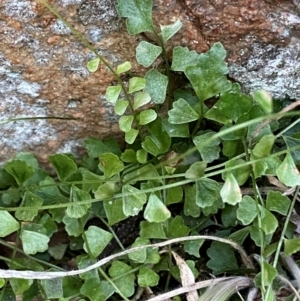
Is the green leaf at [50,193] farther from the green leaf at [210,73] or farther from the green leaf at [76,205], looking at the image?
the green leaf at [210,73]

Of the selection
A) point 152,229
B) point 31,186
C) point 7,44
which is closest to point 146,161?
point 152,229

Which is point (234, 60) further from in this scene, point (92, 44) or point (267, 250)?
point (267, 250)

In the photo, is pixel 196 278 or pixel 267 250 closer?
pixel 267 250

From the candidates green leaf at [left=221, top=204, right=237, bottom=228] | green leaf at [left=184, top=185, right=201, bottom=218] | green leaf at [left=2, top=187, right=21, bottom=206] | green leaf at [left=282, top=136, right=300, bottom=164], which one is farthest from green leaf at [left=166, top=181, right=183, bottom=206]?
green leaf at [left=2, top=187, right=21, bottom=206]

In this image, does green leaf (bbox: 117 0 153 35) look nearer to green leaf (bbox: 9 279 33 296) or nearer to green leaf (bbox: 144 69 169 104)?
green leaf (bbox: 144 69 169 104)

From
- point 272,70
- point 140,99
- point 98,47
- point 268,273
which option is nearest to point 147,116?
point 140,99

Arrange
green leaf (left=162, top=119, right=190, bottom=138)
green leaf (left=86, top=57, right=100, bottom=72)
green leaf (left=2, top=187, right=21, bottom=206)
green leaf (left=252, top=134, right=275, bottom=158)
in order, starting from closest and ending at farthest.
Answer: green leaf (left=252, top=134, right=275, bottom=158)
green leaf (left=86, top=57, right=100, bottom=72)
green leaf (left=162, top=119, right=190, bottom=138)
green leaf (left=2, top=187, right=21, bottom=206)

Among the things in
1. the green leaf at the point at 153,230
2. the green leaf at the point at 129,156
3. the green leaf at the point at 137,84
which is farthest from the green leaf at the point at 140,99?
the green leaf at the point at 153,230
